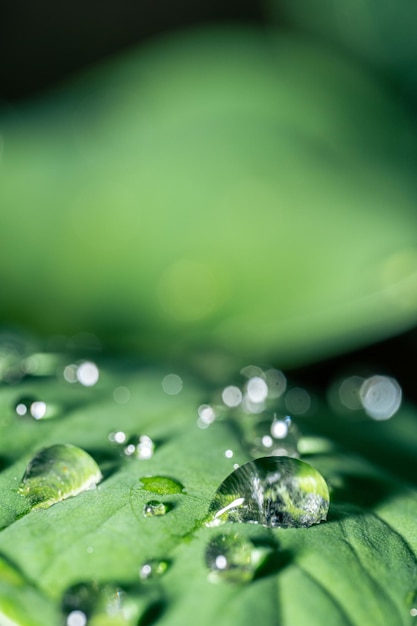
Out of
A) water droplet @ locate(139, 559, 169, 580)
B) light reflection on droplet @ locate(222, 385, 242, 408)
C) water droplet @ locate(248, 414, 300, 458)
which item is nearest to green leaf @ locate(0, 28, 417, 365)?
light reflection on droplet @ locate(222, 385, 242, 408)

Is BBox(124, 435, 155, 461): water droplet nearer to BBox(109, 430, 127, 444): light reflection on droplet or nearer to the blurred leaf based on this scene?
BBox(109, 430, 127, 444): light reflection on droplet

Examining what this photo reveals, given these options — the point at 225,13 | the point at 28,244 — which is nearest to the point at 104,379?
the point at 28,244

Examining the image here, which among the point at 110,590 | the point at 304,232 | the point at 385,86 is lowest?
the point at 110,590

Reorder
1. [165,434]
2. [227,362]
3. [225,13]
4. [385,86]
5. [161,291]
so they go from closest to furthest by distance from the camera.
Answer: [165,434]
[227,362]
[161,291]
[385,86]
[225,13]

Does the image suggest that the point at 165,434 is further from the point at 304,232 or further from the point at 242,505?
the point at 304,232

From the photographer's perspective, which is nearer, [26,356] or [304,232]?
[26,356]

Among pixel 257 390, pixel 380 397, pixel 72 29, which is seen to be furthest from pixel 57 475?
pixel 72 29
